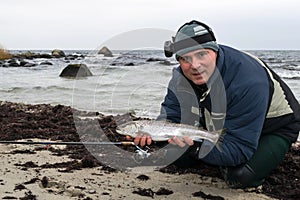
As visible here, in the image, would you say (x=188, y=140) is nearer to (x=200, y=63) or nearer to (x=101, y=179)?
(x=200, y=63)

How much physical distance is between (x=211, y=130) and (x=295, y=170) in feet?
4.26

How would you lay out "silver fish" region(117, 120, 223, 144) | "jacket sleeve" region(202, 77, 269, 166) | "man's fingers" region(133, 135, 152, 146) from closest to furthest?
"jacket sleeve" region(202, 77, 269, 166) → "silver fish" region(117, 120, 223, 144) → "man's fingers" region(133, 135, 152, 146)

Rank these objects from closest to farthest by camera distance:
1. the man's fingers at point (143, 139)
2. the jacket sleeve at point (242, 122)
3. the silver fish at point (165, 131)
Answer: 1. the jacket sleeve at point (242, 122)
2. the silver fish at point (165, 131)
3. the man's fingers at point (143, 139)

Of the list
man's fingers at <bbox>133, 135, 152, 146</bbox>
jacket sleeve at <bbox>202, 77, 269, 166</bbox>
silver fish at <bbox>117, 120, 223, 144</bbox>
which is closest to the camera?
jacket sleeve at <bbox>202, 77, 269, 166</bbox>

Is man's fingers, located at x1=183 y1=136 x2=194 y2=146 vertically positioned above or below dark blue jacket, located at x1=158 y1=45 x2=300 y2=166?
below

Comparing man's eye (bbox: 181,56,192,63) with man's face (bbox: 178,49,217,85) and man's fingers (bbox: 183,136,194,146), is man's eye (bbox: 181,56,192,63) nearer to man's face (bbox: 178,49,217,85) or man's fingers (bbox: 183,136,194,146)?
man's face (bbox: 178,49,217,85)

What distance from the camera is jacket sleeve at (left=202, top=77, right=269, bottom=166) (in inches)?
131

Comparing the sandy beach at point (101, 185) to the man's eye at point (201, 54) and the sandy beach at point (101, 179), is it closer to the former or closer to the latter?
the sandy beach at point (101, 179)

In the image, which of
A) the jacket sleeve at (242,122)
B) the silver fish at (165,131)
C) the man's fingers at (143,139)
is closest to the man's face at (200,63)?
the jacket sleeve at (242,122)

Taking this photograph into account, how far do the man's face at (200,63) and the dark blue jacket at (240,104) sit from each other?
57 millimetres

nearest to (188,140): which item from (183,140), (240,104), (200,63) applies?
(183,140)

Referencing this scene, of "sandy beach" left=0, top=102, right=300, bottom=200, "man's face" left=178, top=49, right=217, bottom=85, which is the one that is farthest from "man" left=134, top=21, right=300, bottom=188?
"sandy beach" left=0, top=102, right=300, bottom=200

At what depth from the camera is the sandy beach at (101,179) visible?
12.0ft

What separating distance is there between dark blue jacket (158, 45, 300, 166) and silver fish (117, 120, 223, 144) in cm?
13
